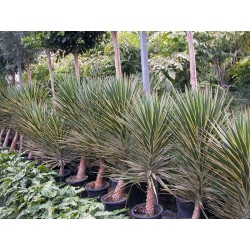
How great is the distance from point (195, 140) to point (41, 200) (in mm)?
1653

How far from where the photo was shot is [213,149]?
7.14 feet

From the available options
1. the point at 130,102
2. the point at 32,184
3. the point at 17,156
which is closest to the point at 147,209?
the point at 130,102

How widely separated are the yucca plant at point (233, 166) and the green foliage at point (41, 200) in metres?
0.95

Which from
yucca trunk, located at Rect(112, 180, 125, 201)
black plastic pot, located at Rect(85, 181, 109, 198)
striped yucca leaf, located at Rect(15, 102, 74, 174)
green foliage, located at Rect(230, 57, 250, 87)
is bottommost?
black plastic pot, located at Rect(85, 181, 109, 198)

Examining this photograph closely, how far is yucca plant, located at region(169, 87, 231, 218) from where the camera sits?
237cm

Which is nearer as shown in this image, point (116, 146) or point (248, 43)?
point (116, 146)

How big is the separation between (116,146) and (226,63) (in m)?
5.05

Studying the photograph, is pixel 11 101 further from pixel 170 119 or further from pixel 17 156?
pixel 170 119

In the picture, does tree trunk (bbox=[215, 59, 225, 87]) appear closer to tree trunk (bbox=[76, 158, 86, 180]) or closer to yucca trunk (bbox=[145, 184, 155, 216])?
tree trunk (bbox=[76, 158, 86, 180])

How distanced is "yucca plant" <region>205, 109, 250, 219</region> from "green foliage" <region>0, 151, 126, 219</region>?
95cm

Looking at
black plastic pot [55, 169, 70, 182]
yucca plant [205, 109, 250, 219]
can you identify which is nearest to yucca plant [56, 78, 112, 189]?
black plastic pot [55, 169, 70, 182]

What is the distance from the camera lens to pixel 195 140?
2.41 m

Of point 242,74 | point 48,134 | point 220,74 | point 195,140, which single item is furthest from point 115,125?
point 220,74

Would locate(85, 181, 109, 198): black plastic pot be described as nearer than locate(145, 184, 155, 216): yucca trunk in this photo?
No
